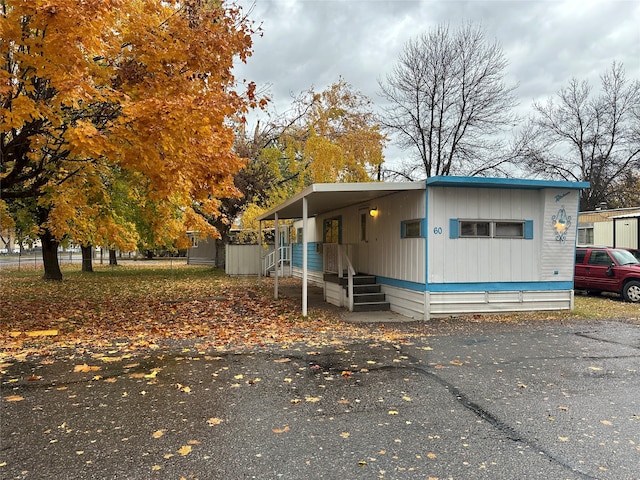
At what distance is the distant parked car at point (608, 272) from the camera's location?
1208 centimetres

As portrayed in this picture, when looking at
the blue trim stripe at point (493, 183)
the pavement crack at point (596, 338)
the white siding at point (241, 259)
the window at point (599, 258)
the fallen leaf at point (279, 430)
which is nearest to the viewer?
the fallen leaf at point (279, 430)

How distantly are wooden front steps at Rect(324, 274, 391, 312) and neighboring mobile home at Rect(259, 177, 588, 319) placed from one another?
0.41 meters

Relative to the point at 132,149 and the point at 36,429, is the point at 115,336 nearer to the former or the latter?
the point at 132,149

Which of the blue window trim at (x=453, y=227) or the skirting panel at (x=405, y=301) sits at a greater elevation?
the blue window trim at (x=453, y=227)

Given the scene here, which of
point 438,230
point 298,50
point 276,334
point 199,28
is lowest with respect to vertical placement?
point 276,334

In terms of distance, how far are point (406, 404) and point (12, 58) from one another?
7.65 meters

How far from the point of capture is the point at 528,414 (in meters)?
3.91

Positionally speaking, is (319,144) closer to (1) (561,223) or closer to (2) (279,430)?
(1) (561,223)

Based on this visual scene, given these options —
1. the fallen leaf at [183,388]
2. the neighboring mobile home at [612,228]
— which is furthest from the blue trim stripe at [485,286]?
the neighboring mobile home at [612,228]

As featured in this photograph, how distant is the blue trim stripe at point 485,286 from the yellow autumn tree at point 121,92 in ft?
14.1

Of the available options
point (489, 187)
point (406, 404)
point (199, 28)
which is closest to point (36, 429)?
point (406, 404)

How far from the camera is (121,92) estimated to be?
7.04 m

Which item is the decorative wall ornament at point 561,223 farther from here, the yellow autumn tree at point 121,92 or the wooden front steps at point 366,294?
the yellow autumn tree at point 121,92

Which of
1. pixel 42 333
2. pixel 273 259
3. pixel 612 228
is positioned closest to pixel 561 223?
pixel 42 333
